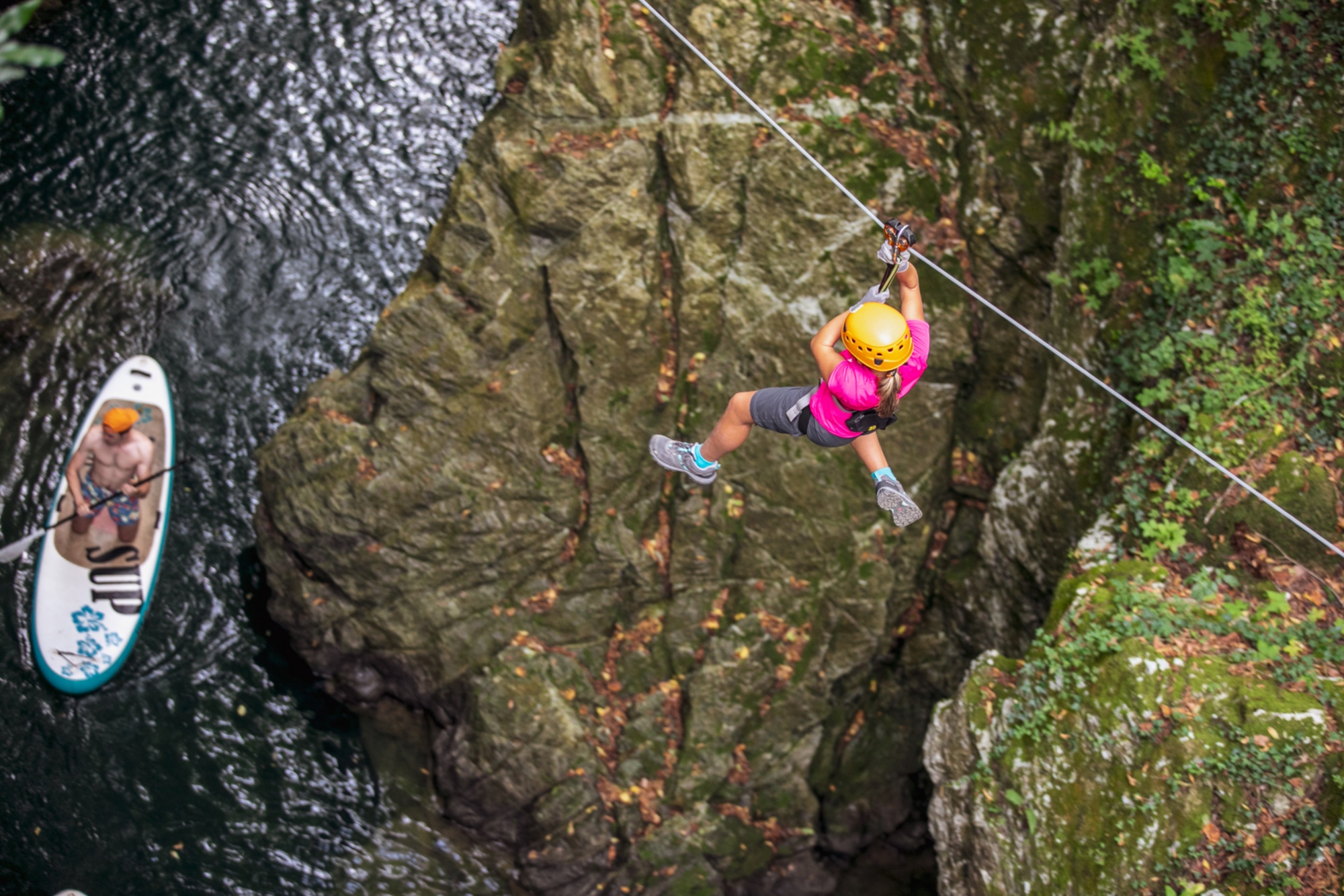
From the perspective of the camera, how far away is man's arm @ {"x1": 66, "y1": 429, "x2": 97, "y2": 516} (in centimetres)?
881

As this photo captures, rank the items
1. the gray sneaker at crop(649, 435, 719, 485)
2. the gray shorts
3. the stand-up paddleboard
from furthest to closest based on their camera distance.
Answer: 1. the stand-up paddleboard
2. the gray sneaker at crop(649, 435, 719, 485)
3. the gray shorts

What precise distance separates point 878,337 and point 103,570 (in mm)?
8787

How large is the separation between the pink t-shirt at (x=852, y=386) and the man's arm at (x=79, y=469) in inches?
319

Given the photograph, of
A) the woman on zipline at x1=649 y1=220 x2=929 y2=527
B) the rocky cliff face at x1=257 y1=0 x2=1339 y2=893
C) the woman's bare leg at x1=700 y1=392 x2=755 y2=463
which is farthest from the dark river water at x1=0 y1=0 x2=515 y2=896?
the woman on zipline at x1=649 y1=220 x2=929 y2=527

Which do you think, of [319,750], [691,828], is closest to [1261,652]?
[691,828]

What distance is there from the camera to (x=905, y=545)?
28.0 feet

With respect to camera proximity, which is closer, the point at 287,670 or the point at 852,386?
the point at 852,386

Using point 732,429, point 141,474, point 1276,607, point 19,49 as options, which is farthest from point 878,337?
point 141,474

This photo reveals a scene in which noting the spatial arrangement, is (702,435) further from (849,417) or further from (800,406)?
(849,417)

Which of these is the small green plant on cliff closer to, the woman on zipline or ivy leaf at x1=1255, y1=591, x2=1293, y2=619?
the woman on zipline

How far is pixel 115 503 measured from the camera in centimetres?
915

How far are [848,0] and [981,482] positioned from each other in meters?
4.92

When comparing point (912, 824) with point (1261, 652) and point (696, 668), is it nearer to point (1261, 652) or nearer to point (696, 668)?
point (696, 668)

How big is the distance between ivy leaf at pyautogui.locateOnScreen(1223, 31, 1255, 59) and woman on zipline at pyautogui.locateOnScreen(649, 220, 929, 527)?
4039 mm
